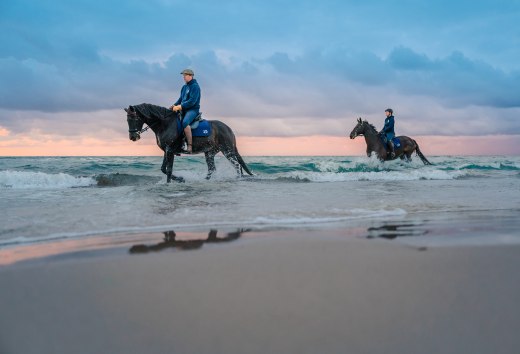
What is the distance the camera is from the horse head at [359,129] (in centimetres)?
1608

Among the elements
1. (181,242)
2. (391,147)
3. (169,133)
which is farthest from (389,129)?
(181,242)

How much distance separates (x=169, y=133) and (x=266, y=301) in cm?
863

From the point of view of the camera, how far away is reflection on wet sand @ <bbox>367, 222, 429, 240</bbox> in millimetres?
3477

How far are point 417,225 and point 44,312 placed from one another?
Result: 3.55 meters

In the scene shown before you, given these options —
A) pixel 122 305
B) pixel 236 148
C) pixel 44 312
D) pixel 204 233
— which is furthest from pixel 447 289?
pixel 236 148

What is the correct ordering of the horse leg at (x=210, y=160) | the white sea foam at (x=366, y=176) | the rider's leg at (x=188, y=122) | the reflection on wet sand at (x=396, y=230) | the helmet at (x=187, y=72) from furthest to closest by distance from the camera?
the white sea foam at (x=366, y=176) → the horse leg at (x=210, y=160) → the rider's leg at (x=188, y=122) → the helmet at (x=187, y=72) → the reflection on wet sand at (x=396, y=230)

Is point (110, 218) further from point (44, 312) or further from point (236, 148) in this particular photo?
point (236, 148)

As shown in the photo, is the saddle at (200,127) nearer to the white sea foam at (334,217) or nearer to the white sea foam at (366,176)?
the white sea foam at (366,176)

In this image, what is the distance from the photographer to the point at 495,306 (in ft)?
5.87

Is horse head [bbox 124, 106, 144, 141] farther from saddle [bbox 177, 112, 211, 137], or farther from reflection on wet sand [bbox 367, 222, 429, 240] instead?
reflection on wet sand [bbox 367, 222, 429, 240]

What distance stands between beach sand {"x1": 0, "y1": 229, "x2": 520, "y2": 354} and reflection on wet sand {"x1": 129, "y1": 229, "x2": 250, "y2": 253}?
0.12 m

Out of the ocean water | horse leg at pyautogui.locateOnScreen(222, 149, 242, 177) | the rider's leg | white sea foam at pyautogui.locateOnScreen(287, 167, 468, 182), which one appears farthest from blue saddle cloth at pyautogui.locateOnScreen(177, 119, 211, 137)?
white sea foam at pyautogui.locateOnScreen(287, 167, 468, 182)

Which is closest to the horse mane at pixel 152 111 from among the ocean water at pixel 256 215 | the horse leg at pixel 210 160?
the horse leg at pixel 210 160

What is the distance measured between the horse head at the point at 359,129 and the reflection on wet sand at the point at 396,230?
40.1 feet
